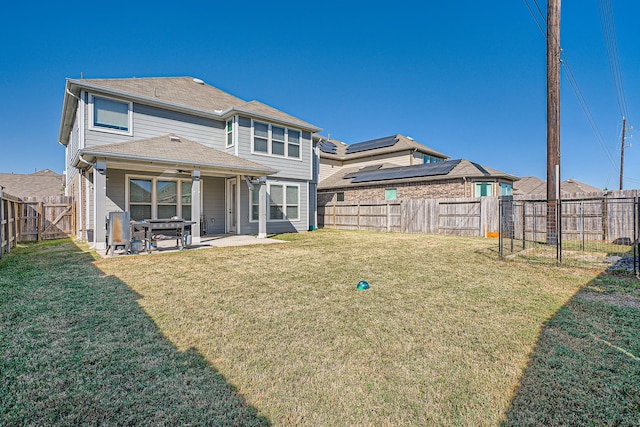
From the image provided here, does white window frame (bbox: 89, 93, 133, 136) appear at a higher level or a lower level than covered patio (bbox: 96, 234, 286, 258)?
higher

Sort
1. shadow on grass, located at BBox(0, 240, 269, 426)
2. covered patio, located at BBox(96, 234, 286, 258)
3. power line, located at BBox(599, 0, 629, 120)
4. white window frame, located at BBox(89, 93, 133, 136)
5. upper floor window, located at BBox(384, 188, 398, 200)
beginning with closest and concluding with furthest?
shadow on grass, located at BBox(0, 240, 269, 426)
covered patio, located at BBox(96, 234, 286, 258)
white window frame, located at BBox(89, 93, 133, 136)
power line, located at BBox(599, 0, 629, 120)
upper floor window, located at BBox(384, 188, 398, 200)

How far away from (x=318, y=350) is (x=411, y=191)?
16.4 m

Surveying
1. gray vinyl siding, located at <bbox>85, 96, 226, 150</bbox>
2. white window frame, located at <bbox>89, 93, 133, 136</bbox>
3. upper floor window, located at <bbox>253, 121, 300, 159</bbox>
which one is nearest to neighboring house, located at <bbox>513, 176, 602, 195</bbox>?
upper floor window, located at <bbox>253, 121, 300, 159</bbox>

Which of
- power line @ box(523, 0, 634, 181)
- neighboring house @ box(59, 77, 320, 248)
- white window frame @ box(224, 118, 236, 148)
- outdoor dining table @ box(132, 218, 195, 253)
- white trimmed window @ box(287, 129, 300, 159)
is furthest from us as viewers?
white trimmed window @ box(287, 129, 300, 159)

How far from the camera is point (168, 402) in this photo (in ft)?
6.73

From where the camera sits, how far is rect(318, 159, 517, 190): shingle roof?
16.7m

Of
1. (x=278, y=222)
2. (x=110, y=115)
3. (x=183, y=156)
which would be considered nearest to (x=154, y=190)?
(x=183, y=156)

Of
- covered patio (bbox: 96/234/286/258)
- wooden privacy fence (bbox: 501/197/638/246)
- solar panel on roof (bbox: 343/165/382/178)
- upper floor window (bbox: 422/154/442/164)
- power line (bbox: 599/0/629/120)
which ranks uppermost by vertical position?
power line (bbox: 599/0/629/120)

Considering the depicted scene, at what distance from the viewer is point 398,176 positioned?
18656mm

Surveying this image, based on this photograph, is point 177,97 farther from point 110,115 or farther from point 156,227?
point 156,227

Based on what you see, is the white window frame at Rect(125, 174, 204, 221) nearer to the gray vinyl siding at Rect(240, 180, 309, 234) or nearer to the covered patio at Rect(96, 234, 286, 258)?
the covered patio at Rect(96, 234, 286, 258)

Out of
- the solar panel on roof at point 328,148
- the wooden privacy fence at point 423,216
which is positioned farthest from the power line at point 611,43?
the solar panel on roof at point 328,148

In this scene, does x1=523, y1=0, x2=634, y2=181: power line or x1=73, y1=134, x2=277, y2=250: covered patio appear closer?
x1=73, y1=134, x2=277, y2=250: covered patio

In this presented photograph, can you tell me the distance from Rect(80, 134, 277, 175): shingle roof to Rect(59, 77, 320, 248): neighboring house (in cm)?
3
